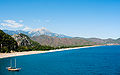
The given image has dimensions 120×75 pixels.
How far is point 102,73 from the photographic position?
3526 inches

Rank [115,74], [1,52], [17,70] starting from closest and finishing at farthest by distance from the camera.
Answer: [115,74], [17,70], [1,52]

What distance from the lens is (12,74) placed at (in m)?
88.3

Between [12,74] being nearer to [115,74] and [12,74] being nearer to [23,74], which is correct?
[23,74]

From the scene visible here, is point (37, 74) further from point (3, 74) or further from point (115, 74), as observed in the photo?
point (115, 74)

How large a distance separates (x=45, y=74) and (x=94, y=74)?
25.4m

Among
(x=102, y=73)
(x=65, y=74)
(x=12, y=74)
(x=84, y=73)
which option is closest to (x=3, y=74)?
(x=12, y=74)

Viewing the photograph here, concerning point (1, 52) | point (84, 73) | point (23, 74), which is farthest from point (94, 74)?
point (1, 52)

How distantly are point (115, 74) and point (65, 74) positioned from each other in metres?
25.8

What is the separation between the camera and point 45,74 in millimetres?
87438

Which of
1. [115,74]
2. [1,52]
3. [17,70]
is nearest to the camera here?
[115,74]

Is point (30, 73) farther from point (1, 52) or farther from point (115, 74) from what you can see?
point (1, 52)

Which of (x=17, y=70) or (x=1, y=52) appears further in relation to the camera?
(x=1, y=52)

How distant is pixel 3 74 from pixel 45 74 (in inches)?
852

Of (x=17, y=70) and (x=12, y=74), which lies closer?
(x=12, y=74)
